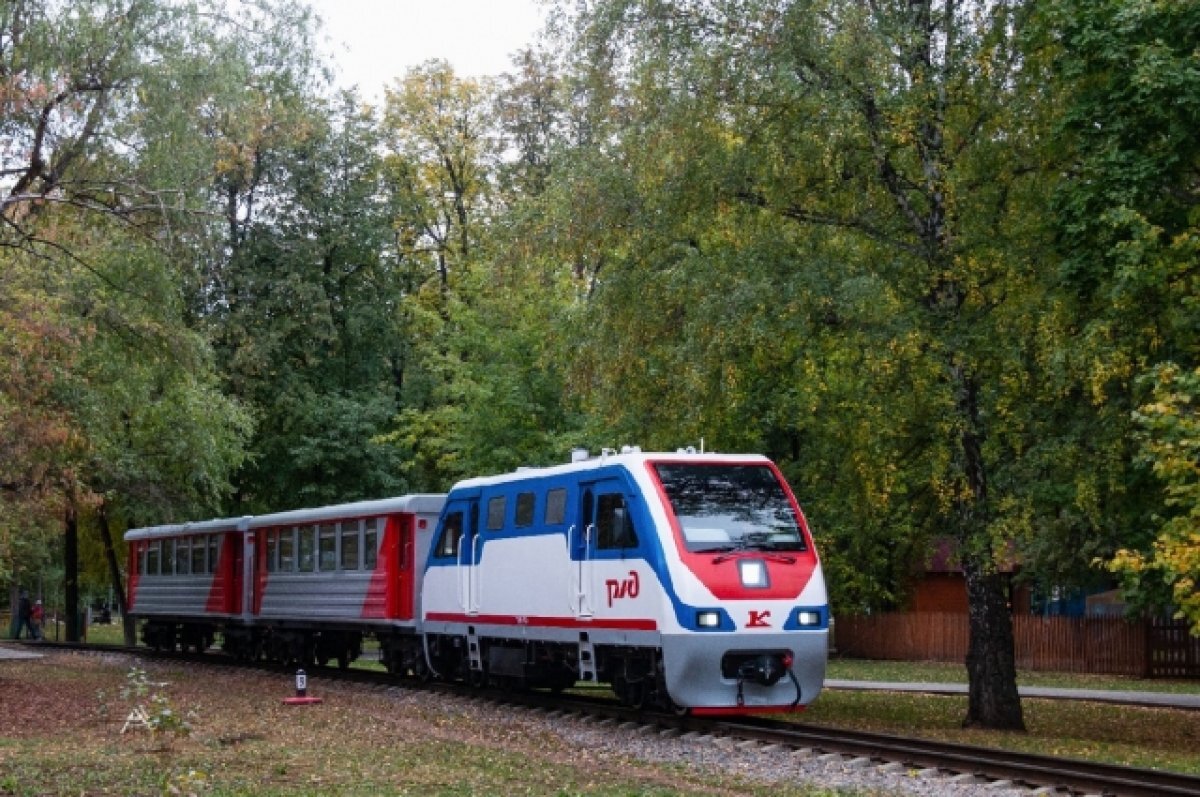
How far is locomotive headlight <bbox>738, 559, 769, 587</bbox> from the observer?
18203 millimetres

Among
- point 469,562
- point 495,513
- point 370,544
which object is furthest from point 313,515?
point 495,513

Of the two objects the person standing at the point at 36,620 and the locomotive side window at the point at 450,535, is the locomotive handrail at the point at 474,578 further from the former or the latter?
the person standing at the point at 36,620

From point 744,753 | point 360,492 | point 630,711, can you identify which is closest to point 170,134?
point 630,711

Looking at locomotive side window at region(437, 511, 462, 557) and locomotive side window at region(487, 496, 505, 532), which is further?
locomotive side window at region(437, 511, 462, 557)

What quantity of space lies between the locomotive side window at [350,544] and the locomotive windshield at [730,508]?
1039cm

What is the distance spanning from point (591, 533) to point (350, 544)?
378 inches

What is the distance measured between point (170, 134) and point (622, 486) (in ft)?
27.8

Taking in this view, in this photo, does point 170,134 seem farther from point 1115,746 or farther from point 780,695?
point 1115,746

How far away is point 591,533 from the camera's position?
19.8 metres

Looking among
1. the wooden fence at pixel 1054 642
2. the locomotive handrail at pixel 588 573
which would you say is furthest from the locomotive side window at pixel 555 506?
the wooden fence at pixel 1054 642

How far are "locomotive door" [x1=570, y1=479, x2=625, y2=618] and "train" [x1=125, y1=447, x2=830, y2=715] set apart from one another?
2 cm

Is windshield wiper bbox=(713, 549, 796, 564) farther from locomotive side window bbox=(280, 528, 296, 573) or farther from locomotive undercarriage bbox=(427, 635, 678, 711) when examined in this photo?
locomotive side window bbox=(280, 528, 296, 573)

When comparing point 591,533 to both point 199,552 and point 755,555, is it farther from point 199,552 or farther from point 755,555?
point 199,552

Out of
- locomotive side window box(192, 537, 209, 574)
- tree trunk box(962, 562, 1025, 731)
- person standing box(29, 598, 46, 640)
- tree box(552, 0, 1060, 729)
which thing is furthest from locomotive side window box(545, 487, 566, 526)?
person standing box(29, 598, 46, 640)
